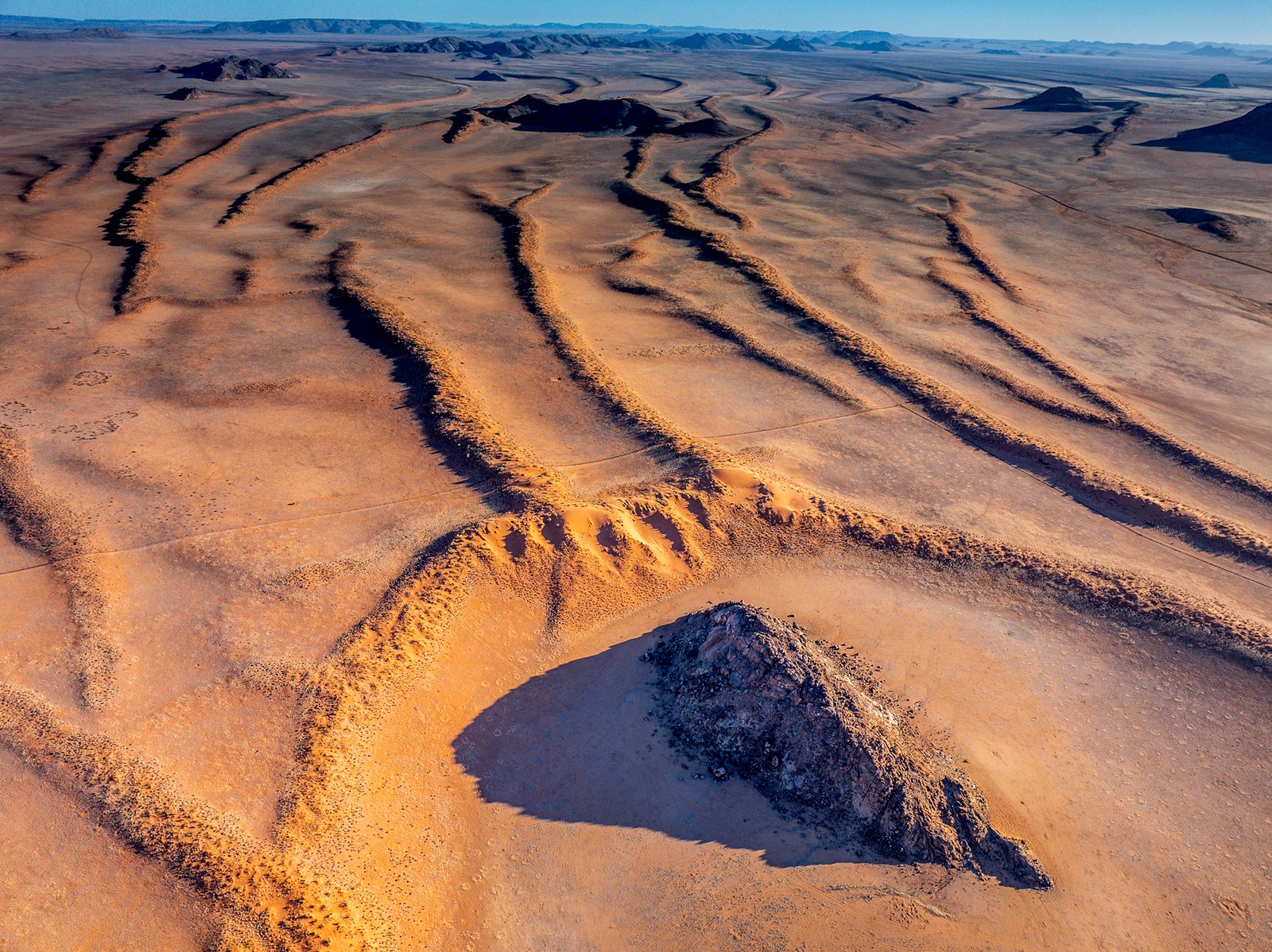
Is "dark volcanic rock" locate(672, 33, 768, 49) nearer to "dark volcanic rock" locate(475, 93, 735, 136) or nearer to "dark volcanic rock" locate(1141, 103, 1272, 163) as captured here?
"dark volcanic rock" locate(475, 93, 735, 136)

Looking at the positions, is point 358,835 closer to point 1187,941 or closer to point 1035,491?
point 1187,941

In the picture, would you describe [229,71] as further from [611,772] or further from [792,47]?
[792,47]

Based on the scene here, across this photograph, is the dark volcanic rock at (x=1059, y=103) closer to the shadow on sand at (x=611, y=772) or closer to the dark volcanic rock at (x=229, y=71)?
the dark volcanic rock at (x=229, y=71)

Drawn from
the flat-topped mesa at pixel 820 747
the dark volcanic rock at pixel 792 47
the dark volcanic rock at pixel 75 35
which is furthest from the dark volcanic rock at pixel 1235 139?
the dark volcanic rock at pixel 75 35

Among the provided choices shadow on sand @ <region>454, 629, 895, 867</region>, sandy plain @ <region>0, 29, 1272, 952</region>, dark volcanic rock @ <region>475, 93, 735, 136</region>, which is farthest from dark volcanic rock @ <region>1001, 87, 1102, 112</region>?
shadow on sand @ <region>454, 629, 895, 867</region>

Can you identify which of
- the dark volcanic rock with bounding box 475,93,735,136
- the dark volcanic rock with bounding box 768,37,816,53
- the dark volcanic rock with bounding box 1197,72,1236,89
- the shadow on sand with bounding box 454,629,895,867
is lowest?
the shadow on sand with bounding box 454,629,895,867
